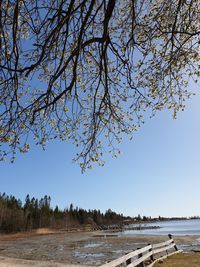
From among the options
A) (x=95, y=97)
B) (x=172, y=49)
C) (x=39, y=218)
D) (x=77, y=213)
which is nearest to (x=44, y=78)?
(x=95, y=97)

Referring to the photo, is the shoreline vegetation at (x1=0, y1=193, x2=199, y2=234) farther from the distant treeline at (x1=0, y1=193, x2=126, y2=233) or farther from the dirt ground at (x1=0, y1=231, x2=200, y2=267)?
the dirt ground at (x1=0, y1=231, x2=200, y2=267)

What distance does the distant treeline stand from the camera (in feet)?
320

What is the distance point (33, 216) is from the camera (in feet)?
387

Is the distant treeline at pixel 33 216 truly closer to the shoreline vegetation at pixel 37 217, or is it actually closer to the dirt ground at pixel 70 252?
the shoreline vegetation at pixel 37 217

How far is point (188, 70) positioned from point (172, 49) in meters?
0.88

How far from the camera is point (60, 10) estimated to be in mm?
6242

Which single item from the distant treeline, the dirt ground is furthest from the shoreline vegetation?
the dirt ground

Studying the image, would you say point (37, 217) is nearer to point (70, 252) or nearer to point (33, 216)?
point (33, 216)

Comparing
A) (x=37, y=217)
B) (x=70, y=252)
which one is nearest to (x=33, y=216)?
(x=37, y=217)

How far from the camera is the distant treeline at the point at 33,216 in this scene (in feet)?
320

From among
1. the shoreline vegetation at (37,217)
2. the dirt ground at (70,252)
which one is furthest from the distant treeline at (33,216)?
the dirt ground at (70,252)

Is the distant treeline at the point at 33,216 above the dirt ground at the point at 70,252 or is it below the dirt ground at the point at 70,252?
above

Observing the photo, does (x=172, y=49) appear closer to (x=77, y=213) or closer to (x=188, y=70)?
(x=188, y=70)

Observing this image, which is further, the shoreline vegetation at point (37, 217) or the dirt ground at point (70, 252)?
the shoreline vegetation at point (37, 217)
